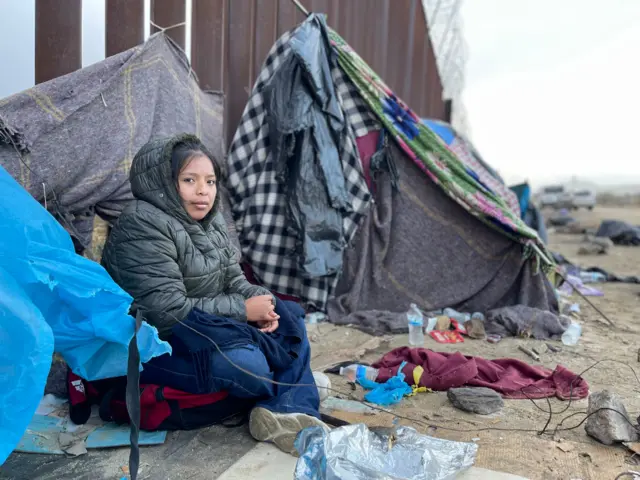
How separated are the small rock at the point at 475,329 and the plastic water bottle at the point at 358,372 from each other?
113cm

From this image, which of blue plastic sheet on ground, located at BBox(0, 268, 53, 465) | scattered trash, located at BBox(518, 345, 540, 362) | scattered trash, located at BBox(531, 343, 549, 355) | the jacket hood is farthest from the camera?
scattered trash, located at BBox(531, 343, 549, 355)

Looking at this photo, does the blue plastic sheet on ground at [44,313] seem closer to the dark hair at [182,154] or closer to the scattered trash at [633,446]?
the dark hair at [182,154]

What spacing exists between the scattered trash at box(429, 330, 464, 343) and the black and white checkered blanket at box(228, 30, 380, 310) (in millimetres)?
777

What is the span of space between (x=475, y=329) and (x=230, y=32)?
9.08 ft

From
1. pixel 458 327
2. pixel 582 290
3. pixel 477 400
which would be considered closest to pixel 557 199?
pixel 582 290

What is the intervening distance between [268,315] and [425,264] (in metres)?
2.17

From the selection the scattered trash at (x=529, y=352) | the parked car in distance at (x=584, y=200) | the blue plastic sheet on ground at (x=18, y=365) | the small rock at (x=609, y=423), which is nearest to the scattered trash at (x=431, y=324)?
the scattered trash at (x=529, y=352)

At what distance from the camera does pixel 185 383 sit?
2.15 metres

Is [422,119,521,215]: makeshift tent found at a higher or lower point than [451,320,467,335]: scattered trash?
higher

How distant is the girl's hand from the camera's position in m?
2.32

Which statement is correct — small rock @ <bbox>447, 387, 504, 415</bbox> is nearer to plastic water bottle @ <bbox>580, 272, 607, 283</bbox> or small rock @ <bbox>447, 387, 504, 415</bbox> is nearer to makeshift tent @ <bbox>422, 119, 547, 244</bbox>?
makeshift tent @ <bbox>422, 119, 547, 244</bbox>

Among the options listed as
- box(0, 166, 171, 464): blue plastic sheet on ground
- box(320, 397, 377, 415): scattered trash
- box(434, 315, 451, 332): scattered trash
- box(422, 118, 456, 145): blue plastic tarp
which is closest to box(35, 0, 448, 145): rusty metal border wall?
box(422, 118, 456, 145): blue plastic tarp

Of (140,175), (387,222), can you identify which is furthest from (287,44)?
(140,175)

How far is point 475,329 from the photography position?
3.79 meters
